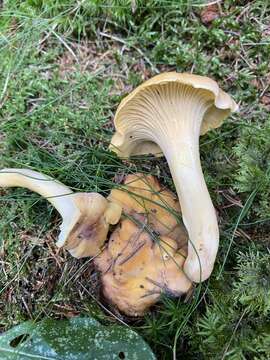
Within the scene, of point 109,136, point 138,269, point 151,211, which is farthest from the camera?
point 109,136

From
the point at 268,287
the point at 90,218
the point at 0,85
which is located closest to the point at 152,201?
the point at 90,218

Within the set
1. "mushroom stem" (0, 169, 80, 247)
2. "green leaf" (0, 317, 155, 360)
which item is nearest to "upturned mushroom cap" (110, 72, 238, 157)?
"mushroom stem" (0, 169, 80, 247)

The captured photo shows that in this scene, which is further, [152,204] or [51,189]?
[152,204]

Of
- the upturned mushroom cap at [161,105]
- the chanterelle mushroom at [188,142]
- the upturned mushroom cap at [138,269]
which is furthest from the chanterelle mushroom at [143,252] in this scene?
the upturned mushroom cap at [161,105]

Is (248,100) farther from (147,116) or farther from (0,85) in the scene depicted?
(0,85)

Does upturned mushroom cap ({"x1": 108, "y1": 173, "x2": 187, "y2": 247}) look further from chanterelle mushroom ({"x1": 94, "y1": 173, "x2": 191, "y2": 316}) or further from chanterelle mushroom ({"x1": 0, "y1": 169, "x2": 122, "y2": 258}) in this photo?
chanterelle mushroom ({"x1": 0, "y1": 169, "x2": 122, "y2": 258})

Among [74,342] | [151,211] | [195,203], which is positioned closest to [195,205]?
[195,203]

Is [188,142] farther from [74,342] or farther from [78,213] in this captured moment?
[74,342]
